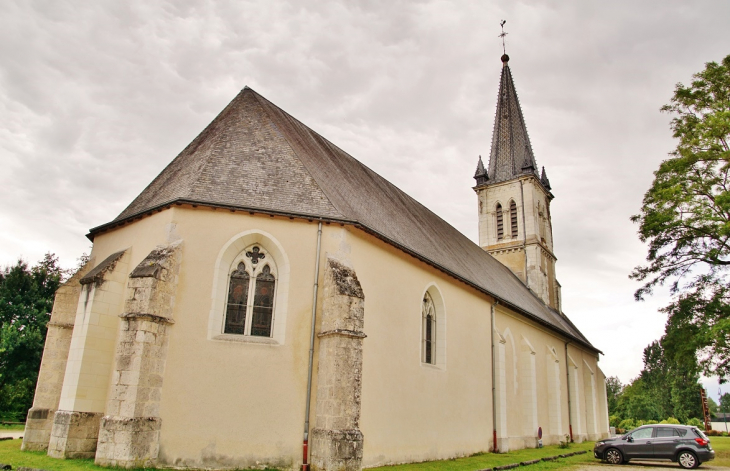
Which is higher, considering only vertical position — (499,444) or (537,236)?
(537,236)

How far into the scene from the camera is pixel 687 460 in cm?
1523

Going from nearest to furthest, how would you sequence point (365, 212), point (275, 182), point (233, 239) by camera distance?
point (233, 239), point (275, 182), point (365, 212)

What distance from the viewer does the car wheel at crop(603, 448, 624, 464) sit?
16.2 metres

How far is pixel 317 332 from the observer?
11430mm

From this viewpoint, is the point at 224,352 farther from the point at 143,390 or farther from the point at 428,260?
the point at 428,260

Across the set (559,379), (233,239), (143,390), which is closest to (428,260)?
(233,239)

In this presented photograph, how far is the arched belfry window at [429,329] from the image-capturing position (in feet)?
50.9

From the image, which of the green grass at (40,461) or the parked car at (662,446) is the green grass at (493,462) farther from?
the green grass at (40,461)

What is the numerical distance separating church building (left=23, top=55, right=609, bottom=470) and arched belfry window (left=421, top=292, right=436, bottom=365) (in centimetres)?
6

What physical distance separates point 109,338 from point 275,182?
17.1 ft

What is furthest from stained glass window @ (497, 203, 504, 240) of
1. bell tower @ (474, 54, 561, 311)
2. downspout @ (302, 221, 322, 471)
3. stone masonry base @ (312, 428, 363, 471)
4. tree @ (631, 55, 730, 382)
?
stone masonry base @ (312, 428, 363, 471)

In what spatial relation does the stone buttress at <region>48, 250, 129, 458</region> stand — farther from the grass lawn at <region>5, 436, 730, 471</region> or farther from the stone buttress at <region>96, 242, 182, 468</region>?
the stone buttress at <region>96, 242, 182, 468</region>

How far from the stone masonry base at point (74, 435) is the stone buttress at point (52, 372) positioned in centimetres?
185

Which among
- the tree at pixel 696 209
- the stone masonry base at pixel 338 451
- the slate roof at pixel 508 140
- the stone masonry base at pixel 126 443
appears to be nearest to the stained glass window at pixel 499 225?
the slate roof at pixel 508 140
